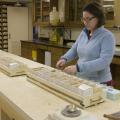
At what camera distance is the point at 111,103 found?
1.44 meters

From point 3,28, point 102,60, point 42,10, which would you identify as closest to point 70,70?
point 102,60

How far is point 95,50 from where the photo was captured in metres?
2.23

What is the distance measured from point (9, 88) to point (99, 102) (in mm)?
674

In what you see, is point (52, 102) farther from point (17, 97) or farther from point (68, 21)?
point (68, 21)

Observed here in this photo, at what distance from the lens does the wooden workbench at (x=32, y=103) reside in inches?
50.1

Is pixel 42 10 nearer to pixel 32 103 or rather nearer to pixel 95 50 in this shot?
pixel 95 50

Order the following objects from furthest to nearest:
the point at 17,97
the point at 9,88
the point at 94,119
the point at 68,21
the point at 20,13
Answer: the point at 20,13 < the point at 68,21 < the point at 9,88 < the point at 17,97 < the point at 94,119

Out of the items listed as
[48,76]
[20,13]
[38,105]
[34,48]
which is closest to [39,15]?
[34,48]

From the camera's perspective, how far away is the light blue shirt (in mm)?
2158

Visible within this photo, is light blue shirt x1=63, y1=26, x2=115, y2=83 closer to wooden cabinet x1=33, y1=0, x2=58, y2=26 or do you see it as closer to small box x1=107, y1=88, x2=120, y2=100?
small box x1=107, y1=88, x2=120, y2=100

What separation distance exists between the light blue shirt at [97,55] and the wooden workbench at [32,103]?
2.02ft

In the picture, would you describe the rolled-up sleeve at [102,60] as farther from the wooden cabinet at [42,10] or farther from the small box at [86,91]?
the wooden cabinet at [42,10]

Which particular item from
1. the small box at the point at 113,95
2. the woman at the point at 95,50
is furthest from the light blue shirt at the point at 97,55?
the small box at the point at 113,95

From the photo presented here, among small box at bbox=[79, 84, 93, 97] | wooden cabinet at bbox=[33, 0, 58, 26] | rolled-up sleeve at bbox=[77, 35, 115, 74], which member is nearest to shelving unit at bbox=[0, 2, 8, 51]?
wooden cabinet at bbox=[33, 0, 58, 26]
